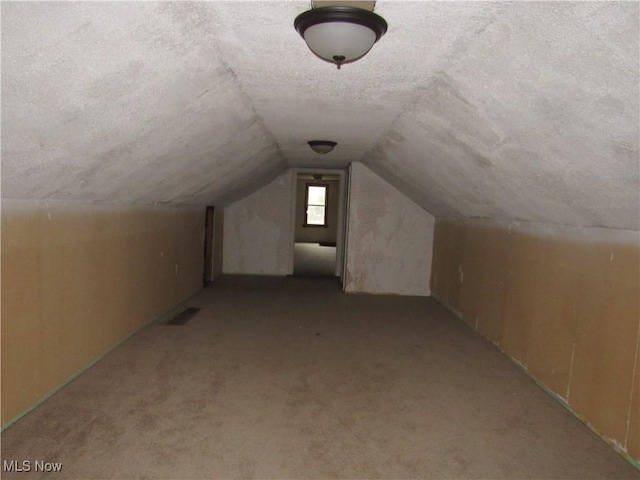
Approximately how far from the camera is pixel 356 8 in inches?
68.1

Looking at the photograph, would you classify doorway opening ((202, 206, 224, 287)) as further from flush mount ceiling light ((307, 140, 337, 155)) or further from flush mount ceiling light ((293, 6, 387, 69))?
flush mount ceiling light ((293, 6, 387, 69))

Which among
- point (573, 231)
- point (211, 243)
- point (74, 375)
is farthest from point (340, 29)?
point (211, 243)

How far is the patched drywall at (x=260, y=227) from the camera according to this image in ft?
28.1

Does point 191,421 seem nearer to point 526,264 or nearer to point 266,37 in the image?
point 266,37

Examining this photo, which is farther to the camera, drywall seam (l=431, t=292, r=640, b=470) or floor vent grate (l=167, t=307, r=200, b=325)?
floor vent grate (l=167, t=307, r=200, b=325)

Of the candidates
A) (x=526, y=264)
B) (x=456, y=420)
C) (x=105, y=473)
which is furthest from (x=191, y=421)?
(x=526, y=264)

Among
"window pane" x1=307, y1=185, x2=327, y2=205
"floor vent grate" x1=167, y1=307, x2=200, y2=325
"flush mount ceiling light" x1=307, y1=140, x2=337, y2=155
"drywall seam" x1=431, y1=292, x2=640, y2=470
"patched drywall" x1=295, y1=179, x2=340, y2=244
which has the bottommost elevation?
"floor vent grate" x1=167, y1=307, x2=200, y2=325

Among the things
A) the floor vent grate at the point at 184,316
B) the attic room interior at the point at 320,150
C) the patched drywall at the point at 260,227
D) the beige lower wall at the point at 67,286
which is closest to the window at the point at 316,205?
the patched drywall at the point at 260,227

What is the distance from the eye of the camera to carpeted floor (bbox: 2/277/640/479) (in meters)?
2.41

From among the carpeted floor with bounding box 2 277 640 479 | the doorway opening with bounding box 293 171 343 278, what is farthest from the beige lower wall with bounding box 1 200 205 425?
the doorway opening with bounding box 293 171 343 278

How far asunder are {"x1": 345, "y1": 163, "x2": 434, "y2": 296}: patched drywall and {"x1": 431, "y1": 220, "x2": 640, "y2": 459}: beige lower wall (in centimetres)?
219

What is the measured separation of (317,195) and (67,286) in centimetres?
1216

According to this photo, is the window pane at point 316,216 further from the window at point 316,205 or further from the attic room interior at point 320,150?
the attic room interior at point 320,150

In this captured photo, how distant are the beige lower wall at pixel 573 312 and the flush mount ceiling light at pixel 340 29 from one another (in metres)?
2.06
